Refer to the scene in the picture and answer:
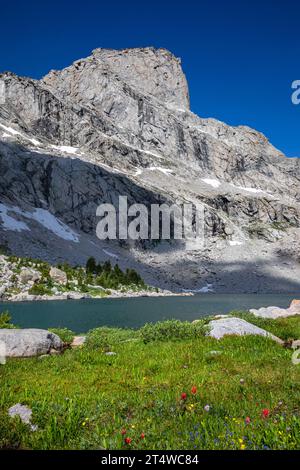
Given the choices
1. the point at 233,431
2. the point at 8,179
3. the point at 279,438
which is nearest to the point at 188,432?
the point at 233,431

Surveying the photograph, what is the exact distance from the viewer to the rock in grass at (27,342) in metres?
16.5

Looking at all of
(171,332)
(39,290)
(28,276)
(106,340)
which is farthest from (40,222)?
(171,332)

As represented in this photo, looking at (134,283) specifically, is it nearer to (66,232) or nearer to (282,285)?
(66,232)

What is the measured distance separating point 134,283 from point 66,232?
47.8 metres

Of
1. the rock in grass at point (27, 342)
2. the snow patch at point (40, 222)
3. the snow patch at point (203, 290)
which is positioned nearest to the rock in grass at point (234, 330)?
the rock in grass at point (27, 342)

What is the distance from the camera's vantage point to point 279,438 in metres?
6.32

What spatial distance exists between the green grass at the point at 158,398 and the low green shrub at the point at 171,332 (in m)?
3.00

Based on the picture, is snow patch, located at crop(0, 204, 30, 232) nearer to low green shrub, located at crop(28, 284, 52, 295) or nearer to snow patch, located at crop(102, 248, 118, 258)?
snow patch, located at crop(102, 248, 118, 258)

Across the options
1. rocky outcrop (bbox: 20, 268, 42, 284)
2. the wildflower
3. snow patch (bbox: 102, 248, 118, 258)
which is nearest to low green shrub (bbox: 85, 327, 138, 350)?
the wildflower

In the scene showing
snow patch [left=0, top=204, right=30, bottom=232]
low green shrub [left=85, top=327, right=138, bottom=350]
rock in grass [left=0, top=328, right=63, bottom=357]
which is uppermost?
snow patch [left=0, top=204, right=30, bottom=232]

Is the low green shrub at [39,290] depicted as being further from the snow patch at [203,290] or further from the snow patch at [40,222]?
the snow patch at [203,290]

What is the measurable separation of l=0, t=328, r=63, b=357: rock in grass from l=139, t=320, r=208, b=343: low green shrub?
453cm

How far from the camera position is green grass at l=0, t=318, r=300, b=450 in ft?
22.1

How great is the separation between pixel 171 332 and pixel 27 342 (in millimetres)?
6932
